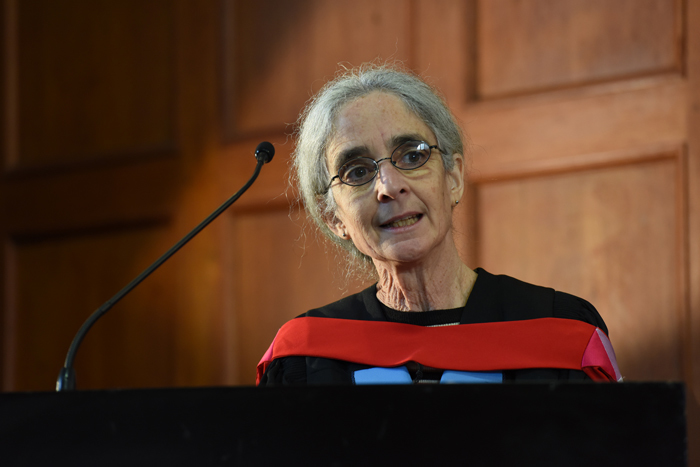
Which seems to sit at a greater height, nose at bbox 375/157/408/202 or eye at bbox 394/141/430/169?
eye at bbox 394/141/430/169

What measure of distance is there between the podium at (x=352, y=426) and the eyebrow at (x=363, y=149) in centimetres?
102

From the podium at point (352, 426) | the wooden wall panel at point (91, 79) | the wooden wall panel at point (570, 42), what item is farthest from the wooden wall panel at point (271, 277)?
the podium at point (352, 426)

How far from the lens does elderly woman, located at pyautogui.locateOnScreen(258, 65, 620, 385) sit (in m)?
1.80

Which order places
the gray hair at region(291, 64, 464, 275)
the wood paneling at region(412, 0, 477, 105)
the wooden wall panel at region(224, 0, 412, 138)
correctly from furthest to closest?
1. the wooden wall panel at region(224, 0, 412, 138)
2. the wood paneling at region(412, 0, 477, 105)
3. the gray hair at region(291, 64, 464, 275)

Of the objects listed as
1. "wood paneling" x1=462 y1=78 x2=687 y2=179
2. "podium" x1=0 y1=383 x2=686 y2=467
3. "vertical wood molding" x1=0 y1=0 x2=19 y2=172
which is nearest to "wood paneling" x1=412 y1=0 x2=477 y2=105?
"wood paneling" x1=462 y1=78 x2=687 y2=179

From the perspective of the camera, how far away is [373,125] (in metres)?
1.97

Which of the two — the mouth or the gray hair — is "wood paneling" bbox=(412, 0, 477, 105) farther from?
the mouth

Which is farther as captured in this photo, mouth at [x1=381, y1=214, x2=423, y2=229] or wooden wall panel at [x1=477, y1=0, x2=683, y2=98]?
wooden wall panel at [x1=477, y1=0, x2=683, y2=98]

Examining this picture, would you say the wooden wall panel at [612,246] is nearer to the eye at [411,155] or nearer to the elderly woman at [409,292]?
the elderly woman at [409,292]

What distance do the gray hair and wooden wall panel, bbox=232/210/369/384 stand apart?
140 cm

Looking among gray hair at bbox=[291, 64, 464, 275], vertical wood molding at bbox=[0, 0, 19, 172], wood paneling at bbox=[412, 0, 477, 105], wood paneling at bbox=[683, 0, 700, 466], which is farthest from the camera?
vertical wood molding at bbox=[0, 0, 19, 172]

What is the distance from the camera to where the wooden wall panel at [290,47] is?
3.63 meters

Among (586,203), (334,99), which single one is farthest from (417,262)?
(586,203)

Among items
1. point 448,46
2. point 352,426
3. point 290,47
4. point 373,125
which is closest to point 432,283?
point 373,125
